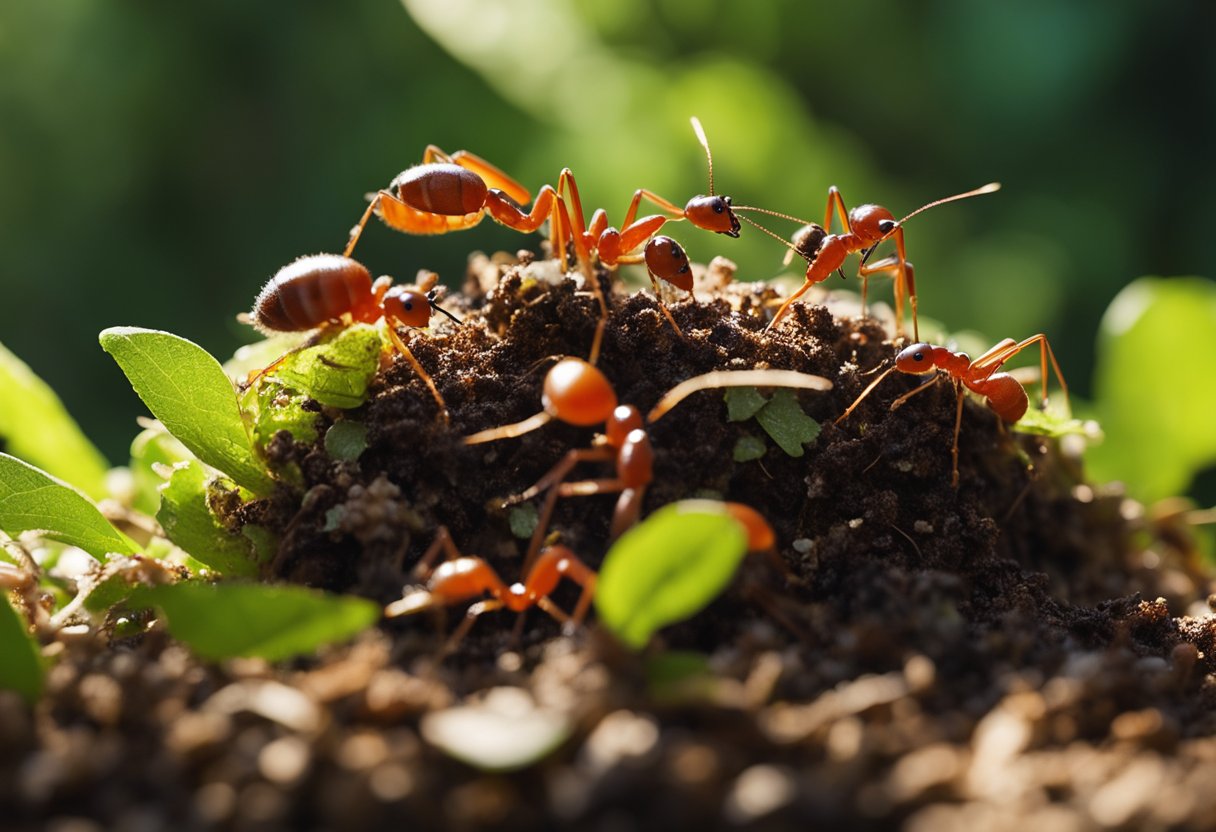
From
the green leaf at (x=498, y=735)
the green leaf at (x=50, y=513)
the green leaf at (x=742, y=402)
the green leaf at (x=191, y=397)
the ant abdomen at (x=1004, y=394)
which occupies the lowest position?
the green leaf at (x=498, y=735)

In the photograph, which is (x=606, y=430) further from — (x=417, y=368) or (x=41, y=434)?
(x=41, y=434)

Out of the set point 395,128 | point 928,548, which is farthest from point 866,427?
point 395,128

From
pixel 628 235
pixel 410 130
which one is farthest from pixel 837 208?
pixel 410 130

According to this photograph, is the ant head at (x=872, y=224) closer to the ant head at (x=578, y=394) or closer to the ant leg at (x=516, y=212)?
the ant leg at (x=516, y=212)

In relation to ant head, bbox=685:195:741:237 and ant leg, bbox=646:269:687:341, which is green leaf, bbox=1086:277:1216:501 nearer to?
ant head, bbox=685:195:741:237

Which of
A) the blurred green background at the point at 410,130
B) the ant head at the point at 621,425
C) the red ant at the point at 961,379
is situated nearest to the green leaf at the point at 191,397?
the ant head at the point at 621,425

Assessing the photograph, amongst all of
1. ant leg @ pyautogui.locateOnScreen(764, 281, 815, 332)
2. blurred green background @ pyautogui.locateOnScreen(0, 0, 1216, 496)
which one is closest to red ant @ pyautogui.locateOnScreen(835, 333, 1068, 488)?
ant leg @ pyautogui.locateOnScreen(764, 281, 815, 332)
